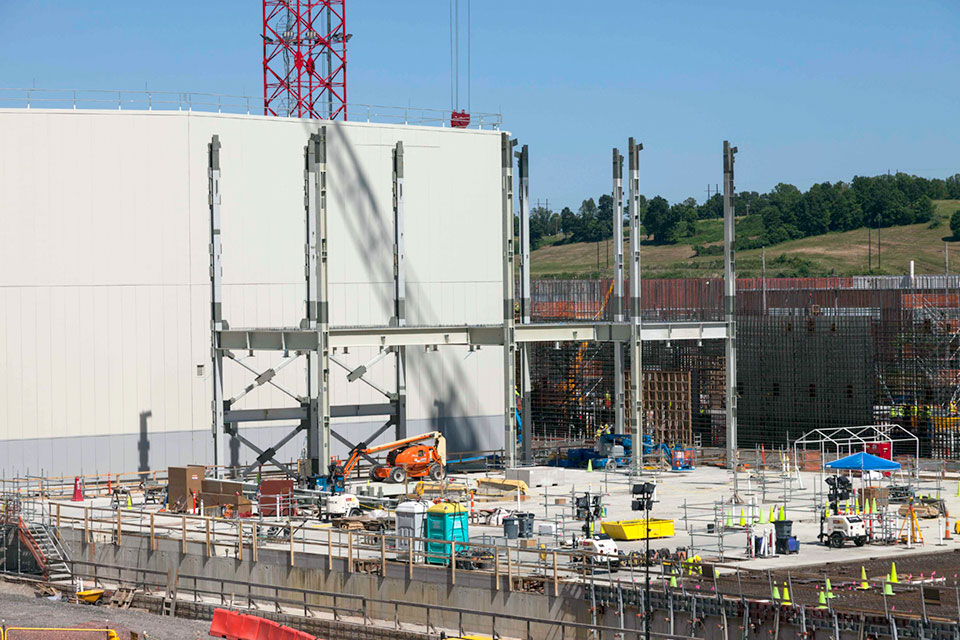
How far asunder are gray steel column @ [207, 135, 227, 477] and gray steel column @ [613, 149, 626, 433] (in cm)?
1550

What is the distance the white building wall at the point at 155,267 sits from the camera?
2082 inches

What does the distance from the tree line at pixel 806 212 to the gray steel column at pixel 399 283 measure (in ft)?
343

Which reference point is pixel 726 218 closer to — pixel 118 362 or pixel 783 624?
pixel 118 362

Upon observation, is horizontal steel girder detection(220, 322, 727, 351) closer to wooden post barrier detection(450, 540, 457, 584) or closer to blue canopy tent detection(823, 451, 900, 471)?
blue canopy tent detection(823, 451, 900, 471)

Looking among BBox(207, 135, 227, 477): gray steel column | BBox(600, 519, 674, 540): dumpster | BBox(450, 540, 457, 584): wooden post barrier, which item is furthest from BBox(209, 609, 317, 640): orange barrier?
BBox(207, 135, 227, 477): gray steel column

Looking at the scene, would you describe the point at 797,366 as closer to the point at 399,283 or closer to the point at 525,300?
the point at 525,300

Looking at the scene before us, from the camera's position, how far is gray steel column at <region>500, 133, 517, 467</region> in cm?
5541

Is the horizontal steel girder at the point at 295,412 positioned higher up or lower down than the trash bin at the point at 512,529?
higher up

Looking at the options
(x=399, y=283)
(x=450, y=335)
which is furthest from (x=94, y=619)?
(x=399, y=283)

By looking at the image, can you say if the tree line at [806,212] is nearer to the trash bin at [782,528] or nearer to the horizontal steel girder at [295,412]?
the horizontal steel girder at [295,412]

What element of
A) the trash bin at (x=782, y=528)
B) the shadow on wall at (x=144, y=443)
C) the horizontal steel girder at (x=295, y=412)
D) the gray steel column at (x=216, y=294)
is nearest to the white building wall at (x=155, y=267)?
the shadow on wall at (x=144, y=443)

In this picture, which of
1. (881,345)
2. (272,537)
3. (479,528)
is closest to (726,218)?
(881,345)

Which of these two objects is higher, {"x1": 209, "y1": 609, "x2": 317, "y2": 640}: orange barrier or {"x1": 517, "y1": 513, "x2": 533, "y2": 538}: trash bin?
{"x1": 517, "y1": 513, "x2": 533, "y2": 538}: trash bin

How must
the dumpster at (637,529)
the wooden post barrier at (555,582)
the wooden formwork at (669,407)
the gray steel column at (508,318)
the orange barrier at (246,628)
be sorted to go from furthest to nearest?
the wooden formwork at (669,407), the gray steel column at (508,318), the dumpster at (637,529), the wooden post barrier at (555,582), the orange barrier at (246,628)
